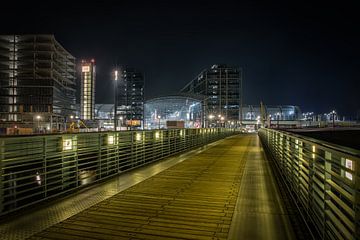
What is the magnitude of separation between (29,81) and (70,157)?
245 ft

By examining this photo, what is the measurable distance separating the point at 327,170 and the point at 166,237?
2.58 m

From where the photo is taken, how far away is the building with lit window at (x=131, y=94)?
144 meters

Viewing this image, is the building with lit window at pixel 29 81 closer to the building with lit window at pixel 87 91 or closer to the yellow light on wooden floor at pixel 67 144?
the building with lit window at pixel 87 91

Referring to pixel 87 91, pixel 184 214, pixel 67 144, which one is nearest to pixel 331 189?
pixel 184 214

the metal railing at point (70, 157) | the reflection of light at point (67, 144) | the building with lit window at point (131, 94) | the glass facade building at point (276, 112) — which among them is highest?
the building with lit window at point (131, 94)

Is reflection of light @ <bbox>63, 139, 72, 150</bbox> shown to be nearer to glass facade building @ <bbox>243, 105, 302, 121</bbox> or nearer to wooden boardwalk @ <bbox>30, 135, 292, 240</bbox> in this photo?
wooden boardwalk @ <bbox>30, 135, 292, 240</bbox>

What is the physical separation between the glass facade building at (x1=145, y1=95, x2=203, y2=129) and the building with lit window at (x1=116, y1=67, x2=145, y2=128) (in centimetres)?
493

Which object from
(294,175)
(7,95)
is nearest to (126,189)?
(294,175)

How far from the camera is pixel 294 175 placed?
704cm

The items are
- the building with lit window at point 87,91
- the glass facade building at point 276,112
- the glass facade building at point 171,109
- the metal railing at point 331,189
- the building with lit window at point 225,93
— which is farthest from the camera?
the glass facade building at point 276,112

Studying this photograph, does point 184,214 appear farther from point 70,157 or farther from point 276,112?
point 276,112

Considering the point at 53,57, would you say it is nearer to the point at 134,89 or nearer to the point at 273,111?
the point at 134,89

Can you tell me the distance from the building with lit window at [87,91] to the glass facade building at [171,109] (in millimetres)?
26298

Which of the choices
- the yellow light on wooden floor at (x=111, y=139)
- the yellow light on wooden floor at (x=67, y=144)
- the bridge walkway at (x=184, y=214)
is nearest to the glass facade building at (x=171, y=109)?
the yellow light on wooden floor at (x=111, y=139)
